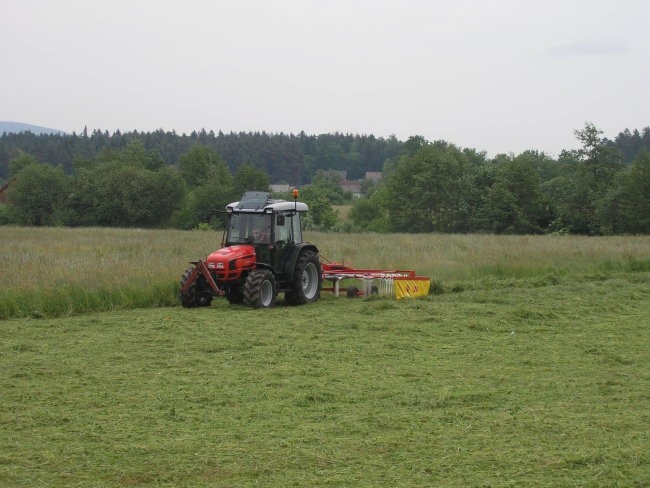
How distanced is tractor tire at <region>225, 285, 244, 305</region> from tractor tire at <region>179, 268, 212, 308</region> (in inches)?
13.3

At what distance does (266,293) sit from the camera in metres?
14.5

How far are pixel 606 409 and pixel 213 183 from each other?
173ft

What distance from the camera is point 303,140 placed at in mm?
151000

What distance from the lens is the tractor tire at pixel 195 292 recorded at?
14.3 meters

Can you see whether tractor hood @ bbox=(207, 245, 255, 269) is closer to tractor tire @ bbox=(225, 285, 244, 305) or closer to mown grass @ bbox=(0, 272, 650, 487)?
tractor tire @ bbox=(225, 285, 244, 305)

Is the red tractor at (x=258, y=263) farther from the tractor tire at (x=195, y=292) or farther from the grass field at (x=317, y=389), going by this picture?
the grass field at (x=317, y=389)

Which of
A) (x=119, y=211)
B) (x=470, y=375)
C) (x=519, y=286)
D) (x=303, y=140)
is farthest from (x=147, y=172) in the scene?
(x=303, y=140)

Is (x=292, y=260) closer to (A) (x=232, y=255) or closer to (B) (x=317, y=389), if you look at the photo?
(A) (x=232, y=255)

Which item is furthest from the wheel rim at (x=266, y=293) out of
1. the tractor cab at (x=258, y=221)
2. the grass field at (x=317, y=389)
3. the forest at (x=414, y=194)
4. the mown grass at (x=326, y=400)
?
the forest at (x=414, y=194)

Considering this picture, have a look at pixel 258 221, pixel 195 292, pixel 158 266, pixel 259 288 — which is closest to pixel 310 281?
pixel 258 221

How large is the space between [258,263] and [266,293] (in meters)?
0.53

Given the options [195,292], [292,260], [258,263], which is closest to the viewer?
[195,292]

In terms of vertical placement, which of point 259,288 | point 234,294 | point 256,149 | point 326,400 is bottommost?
point 326,400

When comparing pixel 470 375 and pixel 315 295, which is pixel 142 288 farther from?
pixel 470 375
